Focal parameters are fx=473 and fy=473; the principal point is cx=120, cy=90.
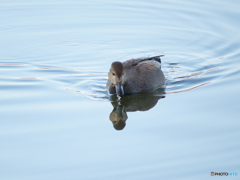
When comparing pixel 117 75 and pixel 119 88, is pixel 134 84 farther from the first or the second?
pixel 117 75

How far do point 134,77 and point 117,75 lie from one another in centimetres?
60

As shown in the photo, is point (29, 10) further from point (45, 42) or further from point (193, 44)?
point (193, 44)

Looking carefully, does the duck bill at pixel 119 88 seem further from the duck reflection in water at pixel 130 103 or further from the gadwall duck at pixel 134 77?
the duck reflection in water at pixel 130 103

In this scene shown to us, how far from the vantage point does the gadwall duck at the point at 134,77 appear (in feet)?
30.1

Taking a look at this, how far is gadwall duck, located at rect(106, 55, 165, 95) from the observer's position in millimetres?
9172

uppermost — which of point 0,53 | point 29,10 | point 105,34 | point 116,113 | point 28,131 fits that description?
point 29,10

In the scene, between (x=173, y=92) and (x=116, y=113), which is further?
(x=173, y=92)

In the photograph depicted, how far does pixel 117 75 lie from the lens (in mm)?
9086

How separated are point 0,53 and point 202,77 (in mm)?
4865

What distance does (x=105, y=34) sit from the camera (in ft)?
42.6

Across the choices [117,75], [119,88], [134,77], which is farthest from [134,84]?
[117,75]

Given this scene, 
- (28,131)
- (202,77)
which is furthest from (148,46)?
(28,131)

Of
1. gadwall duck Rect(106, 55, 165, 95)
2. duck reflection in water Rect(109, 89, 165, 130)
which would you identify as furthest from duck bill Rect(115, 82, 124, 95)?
duck reflection in water Rect(109, 89, 165, 130)

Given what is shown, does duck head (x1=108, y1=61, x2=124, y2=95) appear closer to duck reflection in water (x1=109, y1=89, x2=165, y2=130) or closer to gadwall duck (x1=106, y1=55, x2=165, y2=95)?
gadwall duck (x1=106, y1=55, x2=165, y2=95)
